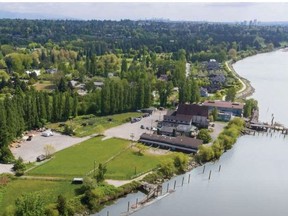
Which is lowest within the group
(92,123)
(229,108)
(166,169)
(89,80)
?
(166,169)

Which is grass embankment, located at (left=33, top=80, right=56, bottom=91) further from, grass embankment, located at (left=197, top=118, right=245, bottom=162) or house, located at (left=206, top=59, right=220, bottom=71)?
house, located at (left=206, top=59, right=220, bottom=71)

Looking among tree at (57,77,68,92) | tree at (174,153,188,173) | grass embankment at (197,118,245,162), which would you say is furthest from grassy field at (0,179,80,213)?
tree at (57,77,68,92)

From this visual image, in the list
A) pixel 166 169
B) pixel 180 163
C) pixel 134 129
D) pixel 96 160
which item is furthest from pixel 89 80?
pixel 166 169

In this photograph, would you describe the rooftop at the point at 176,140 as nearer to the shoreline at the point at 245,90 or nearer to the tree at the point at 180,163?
the tree at the point at 180,163

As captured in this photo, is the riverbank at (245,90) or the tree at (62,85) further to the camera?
the riverbank at (245,90)

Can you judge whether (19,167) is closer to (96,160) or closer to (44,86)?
(96,160)

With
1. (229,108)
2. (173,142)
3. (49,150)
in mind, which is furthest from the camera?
(229,108)

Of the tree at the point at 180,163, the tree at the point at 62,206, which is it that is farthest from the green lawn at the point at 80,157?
the tree at the point at 180,163
